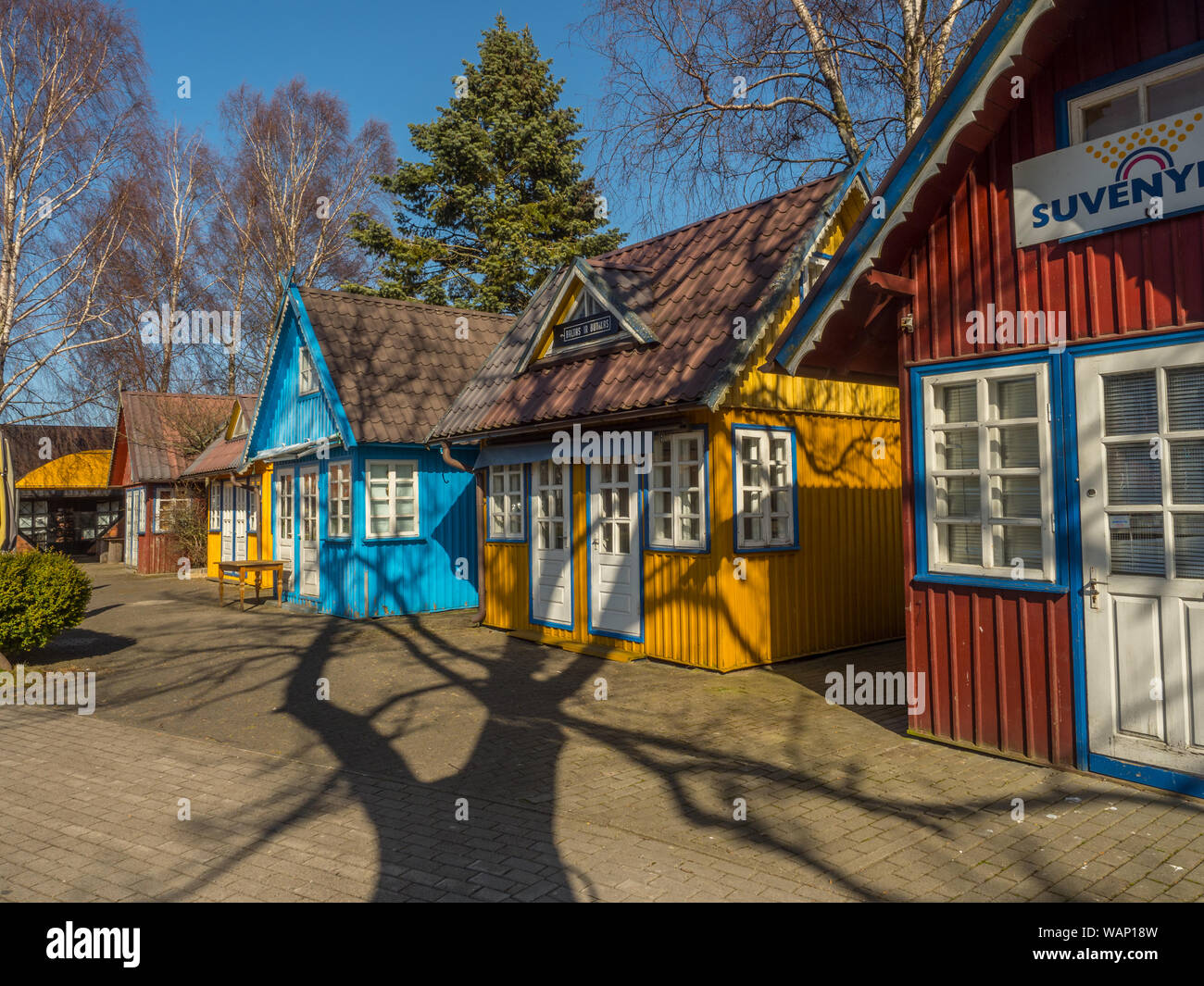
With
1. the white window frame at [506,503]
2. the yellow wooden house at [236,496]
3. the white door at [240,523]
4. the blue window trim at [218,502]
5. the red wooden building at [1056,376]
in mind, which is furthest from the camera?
the blue window trim at [218,502]

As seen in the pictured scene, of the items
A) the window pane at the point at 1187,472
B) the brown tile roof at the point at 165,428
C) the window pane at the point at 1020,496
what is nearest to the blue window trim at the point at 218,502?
the brown tile roof at the point at 165,428

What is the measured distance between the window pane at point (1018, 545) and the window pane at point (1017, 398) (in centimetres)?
85

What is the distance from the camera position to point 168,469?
2870 cm

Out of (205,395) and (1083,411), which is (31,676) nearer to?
(1083,411)

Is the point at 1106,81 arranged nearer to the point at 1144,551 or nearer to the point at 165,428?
the point at 1144,551

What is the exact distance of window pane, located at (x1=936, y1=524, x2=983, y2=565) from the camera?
6824 mm

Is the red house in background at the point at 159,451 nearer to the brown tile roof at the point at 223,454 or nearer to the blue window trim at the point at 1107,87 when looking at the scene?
the brown tile roof at the point at 223,454

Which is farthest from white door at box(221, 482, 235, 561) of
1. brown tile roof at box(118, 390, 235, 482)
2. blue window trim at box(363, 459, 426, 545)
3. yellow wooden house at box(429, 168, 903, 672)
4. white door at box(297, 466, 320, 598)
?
yellow wooden house at box(429, 168, 903, 672)

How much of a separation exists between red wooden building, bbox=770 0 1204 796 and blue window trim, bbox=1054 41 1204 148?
0.01m

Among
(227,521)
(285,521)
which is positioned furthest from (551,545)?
(227,521)

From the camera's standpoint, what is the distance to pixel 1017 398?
6598mm

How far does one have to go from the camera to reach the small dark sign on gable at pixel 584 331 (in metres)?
11.8

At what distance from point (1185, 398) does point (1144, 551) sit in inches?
40.5
